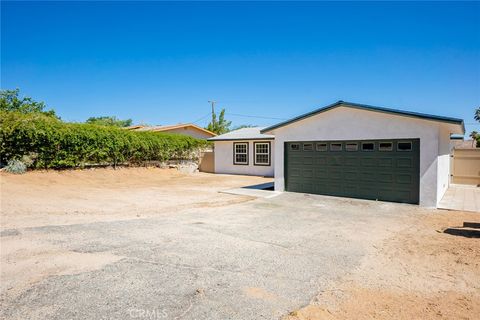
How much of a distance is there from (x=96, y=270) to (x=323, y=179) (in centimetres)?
938

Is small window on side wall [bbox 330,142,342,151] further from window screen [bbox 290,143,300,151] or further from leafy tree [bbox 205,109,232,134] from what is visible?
leafy tree [bbox 205,109,232,134]

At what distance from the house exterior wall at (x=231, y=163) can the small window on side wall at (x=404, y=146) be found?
10373 millimetres

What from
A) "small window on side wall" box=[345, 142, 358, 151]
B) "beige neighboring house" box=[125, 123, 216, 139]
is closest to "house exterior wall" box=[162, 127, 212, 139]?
"beige neighboring house" box=[125, 123, 216, 139]

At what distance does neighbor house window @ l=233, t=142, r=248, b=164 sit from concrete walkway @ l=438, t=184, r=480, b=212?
12.3m

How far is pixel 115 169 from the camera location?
1858 cm

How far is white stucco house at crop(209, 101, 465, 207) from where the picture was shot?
976 cm

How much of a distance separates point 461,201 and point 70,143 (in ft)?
58.5

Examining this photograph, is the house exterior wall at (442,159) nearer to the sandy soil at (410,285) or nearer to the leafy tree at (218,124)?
the sandy soil at (410,285)

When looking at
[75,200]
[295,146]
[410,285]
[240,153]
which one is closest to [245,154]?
[240,153]

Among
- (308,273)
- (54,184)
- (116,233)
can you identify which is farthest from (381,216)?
(54,184)

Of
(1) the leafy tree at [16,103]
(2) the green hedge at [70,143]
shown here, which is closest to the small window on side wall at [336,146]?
(2) the green hedge at [70,143]

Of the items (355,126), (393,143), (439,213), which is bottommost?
(439,213)

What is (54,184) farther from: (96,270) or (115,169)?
(96,270)

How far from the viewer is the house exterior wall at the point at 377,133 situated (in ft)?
31.6
